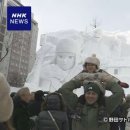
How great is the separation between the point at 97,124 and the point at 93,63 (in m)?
0.80

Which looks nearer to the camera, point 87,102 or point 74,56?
point 87,102

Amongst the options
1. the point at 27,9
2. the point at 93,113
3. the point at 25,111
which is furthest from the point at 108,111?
the point at 27,9

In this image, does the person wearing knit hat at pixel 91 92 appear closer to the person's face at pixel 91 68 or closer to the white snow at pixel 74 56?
the person's face at pixel 91 68

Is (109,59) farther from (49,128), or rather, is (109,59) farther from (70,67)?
(49,128)

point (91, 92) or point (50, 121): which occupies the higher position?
point (91, 92)

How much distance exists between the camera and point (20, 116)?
5547mm

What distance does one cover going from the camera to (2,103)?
8.25 feet

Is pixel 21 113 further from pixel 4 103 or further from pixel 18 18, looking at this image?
pixel 18 18

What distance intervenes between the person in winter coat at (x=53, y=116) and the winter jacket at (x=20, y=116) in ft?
4.82

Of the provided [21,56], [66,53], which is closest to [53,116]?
[66,53]

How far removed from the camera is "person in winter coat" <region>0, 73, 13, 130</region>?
250cm

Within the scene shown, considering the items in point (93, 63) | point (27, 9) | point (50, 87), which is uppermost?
point (27, 9)

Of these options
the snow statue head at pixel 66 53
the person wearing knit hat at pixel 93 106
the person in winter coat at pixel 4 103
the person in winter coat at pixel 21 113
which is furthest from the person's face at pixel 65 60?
the person in winter coat at pixel 4 103

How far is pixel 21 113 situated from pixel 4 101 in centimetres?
308
